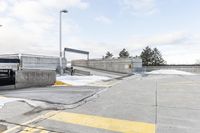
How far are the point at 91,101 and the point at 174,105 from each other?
137 inches

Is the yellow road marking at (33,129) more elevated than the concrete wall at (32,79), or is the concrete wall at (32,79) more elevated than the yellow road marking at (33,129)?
the concrete wall at (32,79)

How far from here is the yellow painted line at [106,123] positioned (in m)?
7.11

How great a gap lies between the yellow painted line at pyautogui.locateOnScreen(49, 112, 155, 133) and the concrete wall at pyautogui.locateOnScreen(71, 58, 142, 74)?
39.5 metres

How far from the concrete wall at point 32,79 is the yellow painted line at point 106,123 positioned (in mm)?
9053

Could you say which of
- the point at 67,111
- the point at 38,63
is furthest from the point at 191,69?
the point at 67,111

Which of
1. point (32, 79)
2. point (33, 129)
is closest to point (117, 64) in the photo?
point (32, 79)

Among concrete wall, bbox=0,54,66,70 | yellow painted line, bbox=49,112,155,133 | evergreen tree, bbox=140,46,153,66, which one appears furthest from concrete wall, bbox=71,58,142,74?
yellow painted line, bbox=49,112,155,133

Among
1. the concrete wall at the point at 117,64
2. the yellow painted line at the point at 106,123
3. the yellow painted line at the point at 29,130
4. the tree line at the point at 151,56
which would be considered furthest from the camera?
the tree line at the point at 151,56

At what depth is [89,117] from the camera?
332 inches

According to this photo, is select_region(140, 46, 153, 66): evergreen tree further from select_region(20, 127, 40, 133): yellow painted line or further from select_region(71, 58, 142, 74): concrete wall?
select_region(20, 127, 40, 133): yellow painted line

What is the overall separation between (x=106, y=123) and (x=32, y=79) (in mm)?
12301

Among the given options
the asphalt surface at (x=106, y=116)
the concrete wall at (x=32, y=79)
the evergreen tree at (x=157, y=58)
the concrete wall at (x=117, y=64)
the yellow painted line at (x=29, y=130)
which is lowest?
the yellow painted line at (x=29, y=130)

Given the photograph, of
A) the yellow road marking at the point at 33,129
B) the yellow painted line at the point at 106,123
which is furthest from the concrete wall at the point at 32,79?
the yellow road marking at the point at 33,129

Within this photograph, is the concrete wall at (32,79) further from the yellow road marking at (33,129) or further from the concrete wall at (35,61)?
the concrete wall at (35,61)
